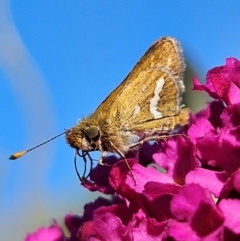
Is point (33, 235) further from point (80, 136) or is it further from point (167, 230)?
point (167, 230)

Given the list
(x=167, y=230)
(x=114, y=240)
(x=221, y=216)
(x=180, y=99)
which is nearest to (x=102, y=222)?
(x=114, y=240)

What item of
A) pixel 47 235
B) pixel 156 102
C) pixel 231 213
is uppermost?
pixel 156 102

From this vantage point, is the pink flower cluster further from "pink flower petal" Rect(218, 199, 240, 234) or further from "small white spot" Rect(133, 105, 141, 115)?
"small white spot" Rect(133, 105, 141, 115)

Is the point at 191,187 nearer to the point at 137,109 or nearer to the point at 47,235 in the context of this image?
the point at 137,109

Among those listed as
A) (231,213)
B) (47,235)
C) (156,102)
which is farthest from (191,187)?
(47,235)

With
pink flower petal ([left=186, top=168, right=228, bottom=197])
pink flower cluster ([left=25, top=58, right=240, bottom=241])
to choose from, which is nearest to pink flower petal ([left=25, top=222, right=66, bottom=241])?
pink flower cluster ([left=25, top=58, right=240, bottom=241])

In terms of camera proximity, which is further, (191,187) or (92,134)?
(92,134)
